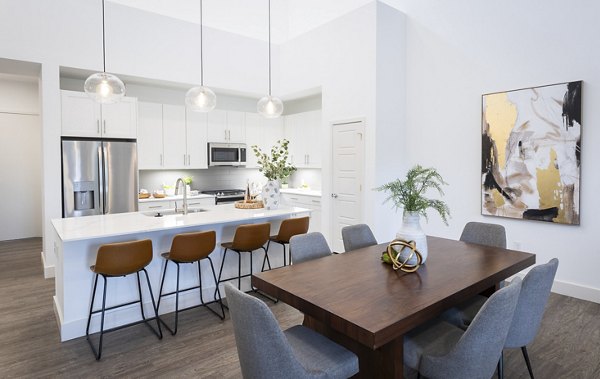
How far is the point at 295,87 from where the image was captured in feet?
20.5

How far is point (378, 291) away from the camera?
1.93 metres

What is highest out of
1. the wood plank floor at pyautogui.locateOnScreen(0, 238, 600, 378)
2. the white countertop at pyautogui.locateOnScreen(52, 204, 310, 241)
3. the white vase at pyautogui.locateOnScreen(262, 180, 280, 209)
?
the white vase at pyautogui.locateOnScreen(262, 180, 280, 209)

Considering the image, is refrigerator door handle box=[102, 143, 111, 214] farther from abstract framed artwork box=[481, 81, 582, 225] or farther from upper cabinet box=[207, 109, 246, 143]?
abstract framed artwork box=[481, 81, 582, 225]

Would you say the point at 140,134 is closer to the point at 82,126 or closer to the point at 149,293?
the point at 82,126

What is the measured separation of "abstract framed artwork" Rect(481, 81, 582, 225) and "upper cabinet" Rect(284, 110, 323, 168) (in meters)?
2.96

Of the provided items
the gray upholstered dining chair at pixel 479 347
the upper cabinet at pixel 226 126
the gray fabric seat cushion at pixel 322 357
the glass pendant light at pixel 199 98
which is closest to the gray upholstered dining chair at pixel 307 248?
the gray fabric seat cushion at pixel 322 357

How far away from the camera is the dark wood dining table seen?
63.5 inches

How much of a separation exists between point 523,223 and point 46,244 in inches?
234

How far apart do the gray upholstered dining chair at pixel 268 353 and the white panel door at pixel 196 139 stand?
5016 mm

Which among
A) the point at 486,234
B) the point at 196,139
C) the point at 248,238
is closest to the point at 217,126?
the point at 196,139

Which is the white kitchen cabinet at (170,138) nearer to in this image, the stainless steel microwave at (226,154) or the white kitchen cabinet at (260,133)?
the stainless steel microwave at (226,154)

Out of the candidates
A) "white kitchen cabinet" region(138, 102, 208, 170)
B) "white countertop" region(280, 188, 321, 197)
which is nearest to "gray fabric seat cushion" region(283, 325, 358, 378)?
"white countertop" region(280, 188, 321, 197)

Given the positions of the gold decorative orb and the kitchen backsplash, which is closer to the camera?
the gold decorative orb

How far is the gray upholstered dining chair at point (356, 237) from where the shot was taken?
3125mm
